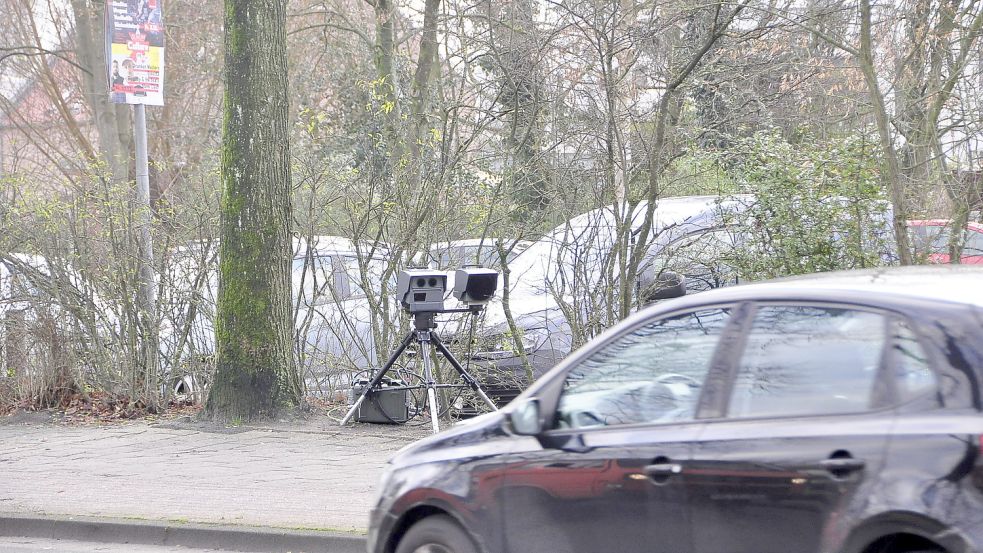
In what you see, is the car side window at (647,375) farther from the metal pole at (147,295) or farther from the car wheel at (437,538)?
the metal pole at (147,295)

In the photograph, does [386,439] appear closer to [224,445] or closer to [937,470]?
[224,445]

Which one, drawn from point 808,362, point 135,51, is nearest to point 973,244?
point 808,362

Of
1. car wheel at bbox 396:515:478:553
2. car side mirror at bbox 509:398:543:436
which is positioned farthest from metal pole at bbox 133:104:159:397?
car side mirror at bbox 509:398:543:436

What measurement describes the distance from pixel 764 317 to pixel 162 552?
15.4 feet

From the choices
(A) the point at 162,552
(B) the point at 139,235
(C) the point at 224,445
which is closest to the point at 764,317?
(A) the point at 162,552

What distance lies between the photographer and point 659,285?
33.1ft

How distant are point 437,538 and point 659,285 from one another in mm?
5603

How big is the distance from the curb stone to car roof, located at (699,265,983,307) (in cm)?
337

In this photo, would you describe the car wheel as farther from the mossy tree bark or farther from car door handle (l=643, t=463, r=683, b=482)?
the mossy tree bark

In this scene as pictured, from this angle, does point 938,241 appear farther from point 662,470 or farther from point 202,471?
point 202,471

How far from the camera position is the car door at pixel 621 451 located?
4.22 m

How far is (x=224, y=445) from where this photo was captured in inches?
392

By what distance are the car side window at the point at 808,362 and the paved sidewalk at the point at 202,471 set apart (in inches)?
134

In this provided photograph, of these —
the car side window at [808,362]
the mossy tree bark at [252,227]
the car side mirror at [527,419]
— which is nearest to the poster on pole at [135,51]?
the mossy tree bark at [252,227]
